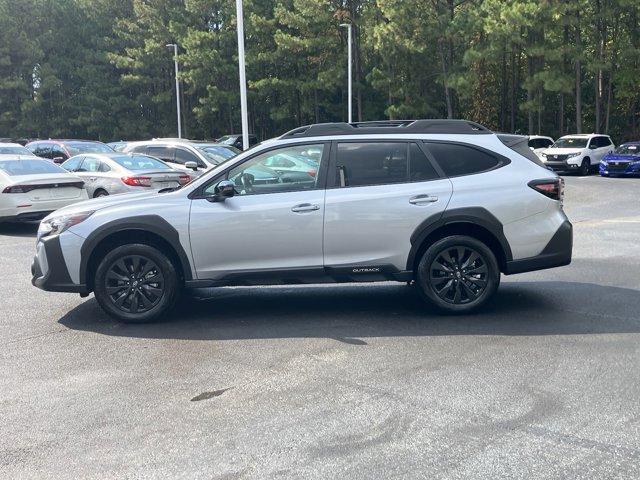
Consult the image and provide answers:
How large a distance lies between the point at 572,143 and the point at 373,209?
25199 mm

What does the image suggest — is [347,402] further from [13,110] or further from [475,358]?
[13,110]

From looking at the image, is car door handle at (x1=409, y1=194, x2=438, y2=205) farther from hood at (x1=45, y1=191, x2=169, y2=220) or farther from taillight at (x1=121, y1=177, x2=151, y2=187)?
taillight at (x1=121, y1=177, x2=151, y2=187)

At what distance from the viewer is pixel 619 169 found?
2598 centimetres

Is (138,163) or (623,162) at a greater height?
(138,163)

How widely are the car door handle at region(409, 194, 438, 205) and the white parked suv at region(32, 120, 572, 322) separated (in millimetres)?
10

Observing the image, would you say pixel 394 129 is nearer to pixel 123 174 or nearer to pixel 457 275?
→ pixel 457 275

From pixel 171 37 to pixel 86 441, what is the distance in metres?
47.0

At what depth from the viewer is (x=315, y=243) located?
21.0 feet

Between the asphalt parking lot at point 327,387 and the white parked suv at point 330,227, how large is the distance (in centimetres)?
Result: 43

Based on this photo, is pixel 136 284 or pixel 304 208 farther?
pixel 136 284

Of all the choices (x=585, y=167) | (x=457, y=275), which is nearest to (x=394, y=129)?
(x=457, y=275)

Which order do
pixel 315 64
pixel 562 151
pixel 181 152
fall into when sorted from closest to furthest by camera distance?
pixel 181 152 → pixel 562 151 → pixel 315 64

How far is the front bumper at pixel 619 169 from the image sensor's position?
2559 centimetres

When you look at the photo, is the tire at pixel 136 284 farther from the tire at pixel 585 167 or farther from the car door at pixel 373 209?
the tire at pixel 585 167
